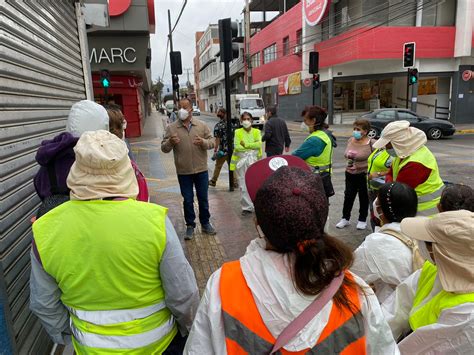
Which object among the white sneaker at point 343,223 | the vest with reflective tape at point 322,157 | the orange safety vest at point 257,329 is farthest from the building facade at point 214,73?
the orange safety vest at point 257,329

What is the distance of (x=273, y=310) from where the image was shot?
4.09ft

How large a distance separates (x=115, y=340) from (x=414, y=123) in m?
17.2

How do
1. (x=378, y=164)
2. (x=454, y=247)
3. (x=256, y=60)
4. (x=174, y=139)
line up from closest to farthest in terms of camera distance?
(x=454, y=247) → (x=378, y=164) → (x=174, y=139) → (x=256, y=60)

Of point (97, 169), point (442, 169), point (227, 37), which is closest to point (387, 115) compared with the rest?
point (442, 169)

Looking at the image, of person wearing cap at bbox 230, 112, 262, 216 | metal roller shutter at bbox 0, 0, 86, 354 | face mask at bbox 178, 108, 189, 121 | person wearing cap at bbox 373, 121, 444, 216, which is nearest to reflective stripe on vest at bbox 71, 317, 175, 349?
metal roller shutter at bbox 0, 0, 86, 354

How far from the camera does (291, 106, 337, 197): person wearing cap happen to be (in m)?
4.54

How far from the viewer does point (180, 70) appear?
15.4 metres

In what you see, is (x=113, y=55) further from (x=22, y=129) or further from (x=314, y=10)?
(x=314, y=10)

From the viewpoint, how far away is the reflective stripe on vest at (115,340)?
1.71 meters

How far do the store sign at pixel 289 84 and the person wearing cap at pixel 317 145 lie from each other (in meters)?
25.8

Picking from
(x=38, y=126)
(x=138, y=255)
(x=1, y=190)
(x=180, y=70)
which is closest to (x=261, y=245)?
(x=138, y=255)

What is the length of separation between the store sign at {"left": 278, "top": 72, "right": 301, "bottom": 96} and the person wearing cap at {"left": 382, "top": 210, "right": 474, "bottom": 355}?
28929 mm

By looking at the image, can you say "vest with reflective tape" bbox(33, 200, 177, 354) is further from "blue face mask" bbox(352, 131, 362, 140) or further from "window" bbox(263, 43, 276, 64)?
"window" bbox(263, 43, 276, 64)

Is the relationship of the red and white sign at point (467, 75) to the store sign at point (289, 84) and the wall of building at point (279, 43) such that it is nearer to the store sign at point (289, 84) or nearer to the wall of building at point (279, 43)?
the store sign at point (289, 84)
